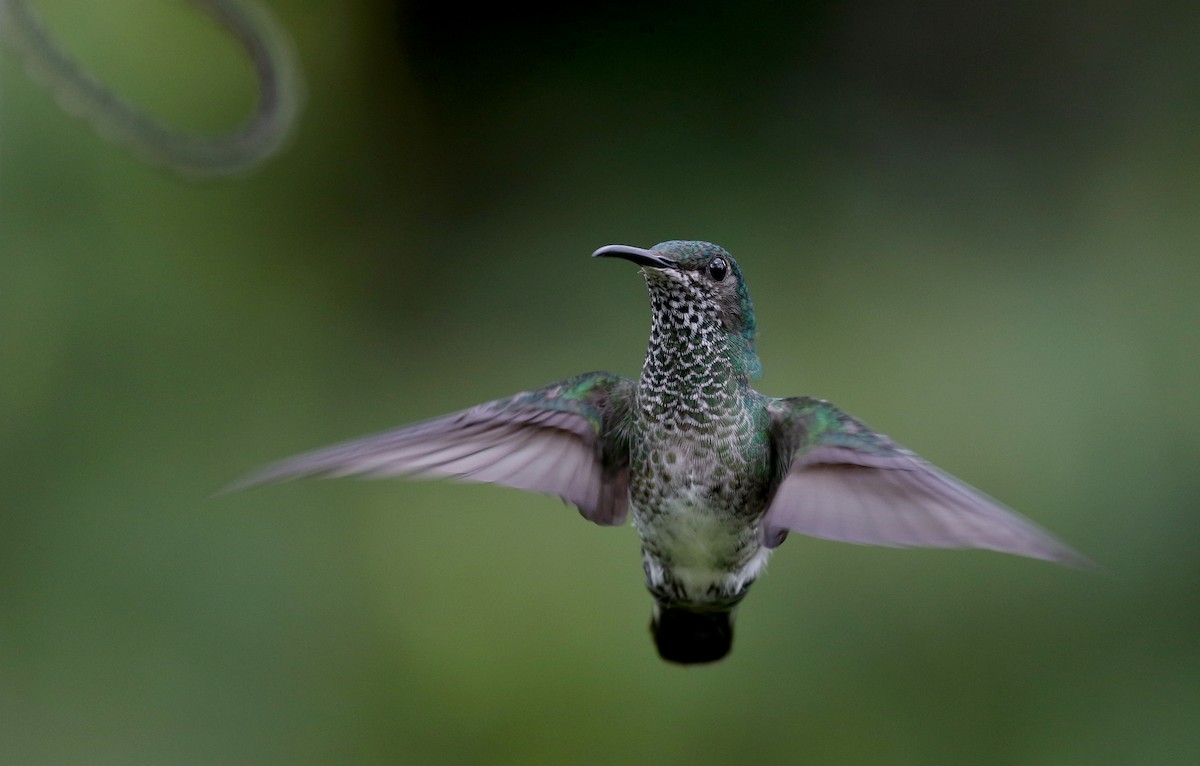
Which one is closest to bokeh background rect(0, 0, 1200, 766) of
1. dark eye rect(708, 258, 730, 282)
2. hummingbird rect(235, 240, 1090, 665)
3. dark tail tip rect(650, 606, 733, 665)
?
dark tail tip rect(650, 606, 733, 665)

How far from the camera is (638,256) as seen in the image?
971 millimetres

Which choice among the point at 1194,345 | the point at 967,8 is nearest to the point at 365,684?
the point at 1194,345

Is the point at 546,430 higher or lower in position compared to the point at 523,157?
lower

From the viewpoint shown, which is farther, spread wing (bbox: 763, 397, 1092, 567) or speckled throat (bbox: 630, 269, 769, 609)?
speckled throat (bbox: 630, 269, 769, 609)

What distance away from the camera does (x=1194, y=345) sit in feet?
8.48

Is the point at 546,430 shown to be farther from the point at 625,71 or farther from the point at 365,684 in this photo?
the point at 625,71

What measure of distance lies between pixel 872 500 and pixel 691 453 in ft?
0.73

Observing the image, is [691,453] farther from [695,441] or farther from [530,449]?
[530,449]

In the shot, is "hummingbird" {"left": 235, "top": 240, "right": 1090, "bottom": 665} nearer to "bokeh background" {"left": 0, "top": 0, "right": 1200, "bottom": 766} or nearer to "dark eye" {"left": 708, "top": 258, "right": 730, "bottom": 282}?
"dark eye" {"left": 708, "top": 258, "right": 730, "bottom": 282}

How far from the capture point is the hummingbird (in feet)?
3.16

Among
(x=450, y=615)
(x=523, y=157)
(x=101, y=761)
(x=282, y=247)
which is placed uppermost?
(x=523, y=157)

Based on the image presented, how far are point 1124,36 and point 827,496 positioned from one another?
90.4 inches

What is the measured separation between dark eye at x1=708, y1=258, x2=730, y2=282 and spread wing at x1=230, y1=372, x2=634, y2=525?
178 mm

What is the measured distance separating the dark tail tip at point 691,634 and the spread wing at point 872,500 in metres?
0.29
